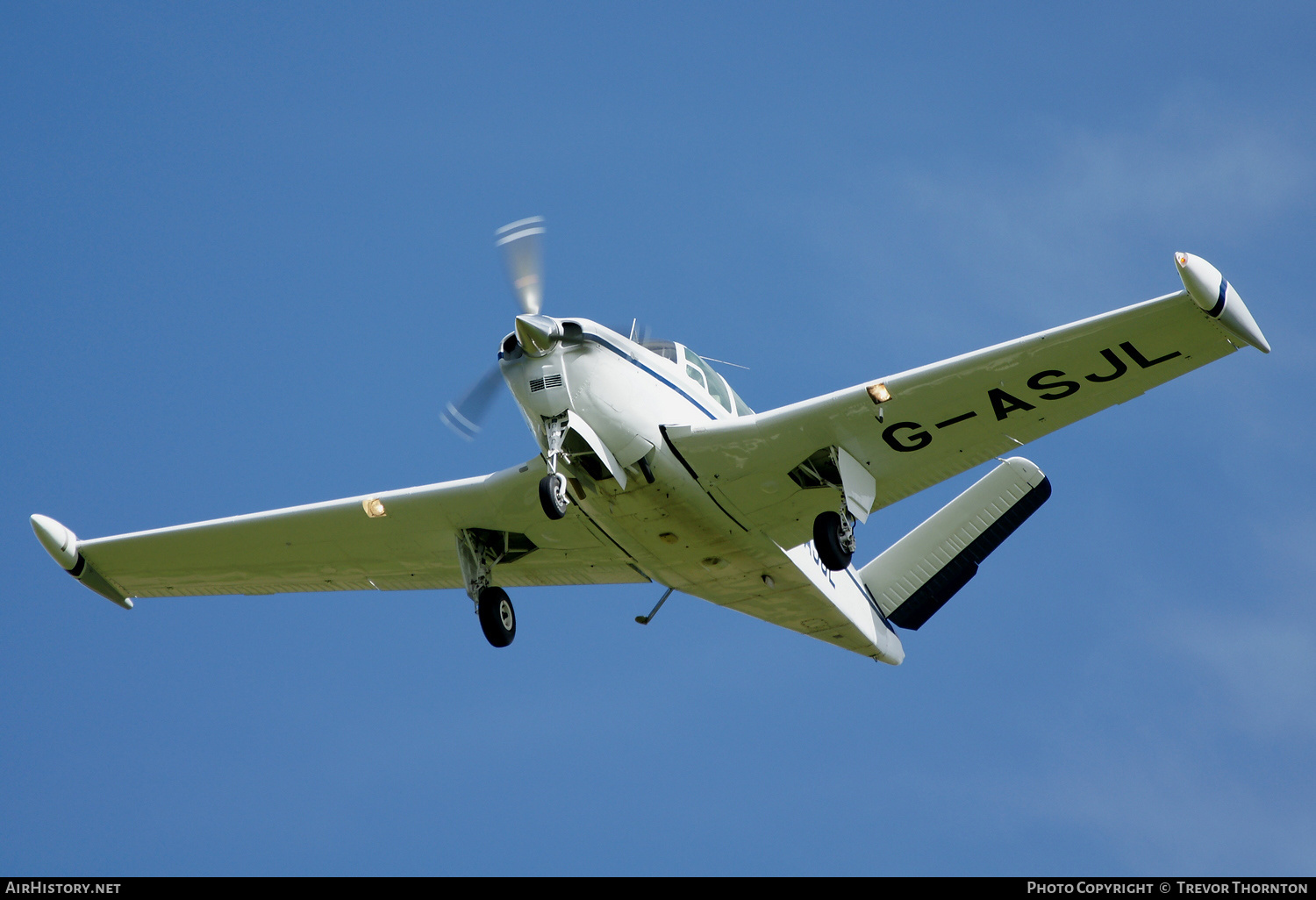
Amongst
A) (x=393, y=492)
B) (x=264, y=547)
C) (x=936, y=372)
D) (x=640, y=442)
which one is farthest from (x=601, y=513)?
(x=264, y=547)

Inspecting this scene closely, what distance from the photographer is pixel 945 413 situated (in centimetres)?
1510

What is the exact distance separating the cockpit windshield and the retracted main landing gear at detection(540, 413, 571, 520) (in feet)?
5.01

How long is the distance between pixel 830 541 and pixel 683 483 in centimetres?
181

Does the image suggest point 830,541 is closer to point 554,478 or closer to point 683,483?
point 683,483

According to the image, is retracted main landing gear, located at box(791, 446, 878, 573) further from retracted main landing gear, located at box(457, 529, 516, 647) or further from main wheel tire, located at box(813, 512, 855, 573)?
retracted main landing gear, located at box(457, 529, 516, 647)

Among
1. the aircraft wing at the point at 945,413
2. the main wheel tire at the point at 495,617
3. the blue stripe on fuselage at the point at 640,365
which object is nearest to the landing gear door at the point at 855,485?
the aircraft wing at the point at 945,413

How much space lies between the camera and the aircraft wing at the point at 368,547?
16.9 m

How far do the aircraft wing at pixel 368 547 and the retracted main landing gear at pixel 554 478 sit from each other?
121 centimetres

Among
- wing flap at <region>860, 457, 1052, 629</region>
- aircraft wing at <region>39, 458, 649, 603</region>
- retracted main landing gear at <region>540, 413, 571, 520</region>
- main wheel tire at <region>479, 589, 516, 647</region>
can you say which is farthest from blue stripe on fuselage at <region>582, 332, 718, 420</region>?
wing flap at <region>860, 457, 1052, 629</region>

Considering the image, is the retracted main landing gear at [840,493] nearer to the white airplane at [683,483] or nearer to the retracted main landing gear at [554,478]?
the white airplane at [683,483]

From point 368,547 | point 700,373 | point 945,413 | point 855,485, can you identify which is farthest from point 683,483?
point 368,547

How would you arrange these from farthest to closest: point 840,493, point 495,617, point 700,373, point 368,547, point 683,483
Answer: point 368,547 < point 495,617 < point 700,373 < point 840,493 < point 683,483

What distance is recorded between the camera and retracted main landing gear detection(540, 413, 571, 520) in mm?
Result: 14273
